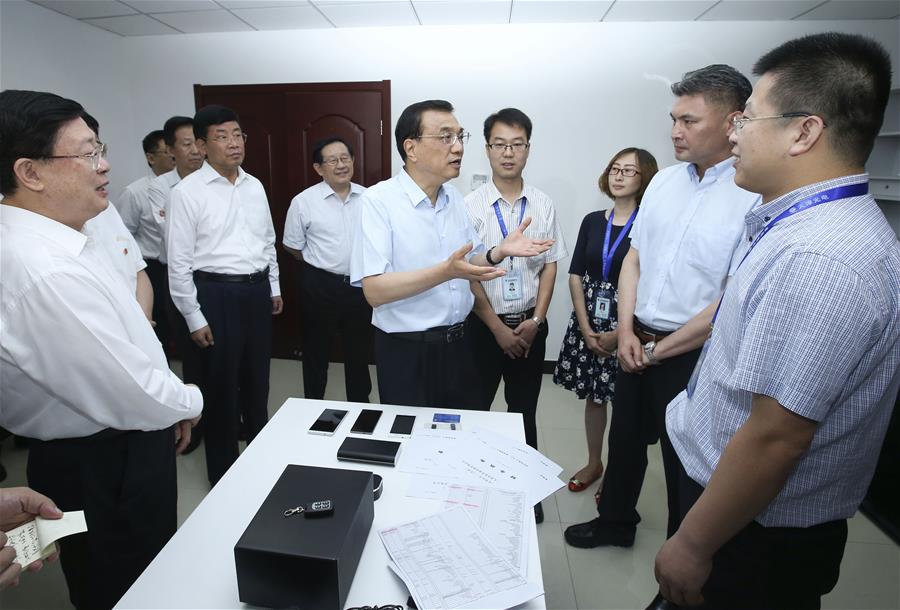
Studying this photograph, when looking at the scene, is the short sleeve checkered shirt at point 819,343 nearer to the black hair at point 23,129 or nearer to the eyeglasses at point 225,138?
the black hair at point 23,129

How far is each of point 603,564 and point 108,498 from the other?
186 centimetres

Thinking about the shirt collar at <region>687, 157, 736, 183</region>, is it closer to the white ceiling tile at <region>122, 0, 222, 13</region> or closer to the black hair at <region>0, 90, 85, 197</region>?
the black hair at <region>0, 90, 85, 197</region>

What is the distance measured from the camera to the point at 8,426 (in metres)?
1.40

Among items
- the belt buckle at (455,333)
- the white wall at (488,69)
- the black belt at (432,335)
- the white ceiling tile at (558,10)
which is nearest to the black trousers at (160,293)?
the white wall at (488,69)

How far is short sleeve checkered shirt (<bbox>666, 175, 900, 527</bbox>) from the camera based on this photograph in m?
0.89

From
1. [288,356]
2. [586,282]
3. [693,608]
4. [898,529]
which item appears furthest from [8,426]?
[898,529]

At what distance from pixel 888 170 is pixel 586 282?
272 cm

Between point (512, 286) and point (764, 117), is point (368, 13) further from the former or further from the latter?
point (764, 117)

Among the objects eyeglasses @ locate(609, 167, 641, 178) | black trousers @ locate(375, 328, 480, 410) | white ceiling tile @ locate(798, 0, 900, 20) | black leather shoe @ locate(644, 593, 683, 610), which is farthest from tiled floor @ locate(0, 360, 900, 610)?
white ceiling tile @ locate(798, 0, 900, 20)

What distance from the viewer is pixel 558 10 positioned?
3502 mm

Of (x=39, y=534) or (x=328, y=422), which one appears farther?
(x=328, y=422)

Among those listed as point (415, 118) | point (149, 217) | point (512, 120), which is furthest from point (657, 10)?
point (149, 217)

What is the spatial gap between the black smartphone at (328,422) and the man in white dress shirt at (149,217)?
242 cm

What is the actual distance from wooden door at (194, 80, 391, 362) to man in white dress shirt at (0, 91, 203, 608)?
2.70 meters
